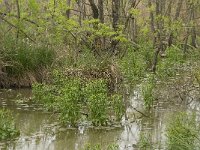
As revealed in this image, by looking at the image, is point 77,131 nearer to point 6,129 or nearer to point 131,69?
point 6,129

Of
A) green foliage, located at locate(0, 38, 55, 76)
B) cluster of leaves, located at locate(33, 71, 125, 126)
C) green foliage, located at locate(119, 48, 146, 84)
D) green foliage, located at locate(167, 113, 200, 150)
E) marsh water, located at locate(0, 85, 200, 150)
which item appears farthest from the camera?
green foliage, located at locate(119, 48, 146, 84)

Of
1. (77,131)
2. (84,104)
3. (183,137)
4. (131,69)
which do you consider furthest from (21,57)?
(183,137)

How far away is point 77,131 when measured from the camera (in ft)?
27.4

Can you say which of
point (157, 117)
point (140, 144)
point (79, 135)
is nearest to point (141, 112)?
point (157, 117)

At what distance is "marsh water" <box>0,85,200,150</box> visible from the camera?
748cm

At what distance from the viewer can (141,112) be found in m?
9.94

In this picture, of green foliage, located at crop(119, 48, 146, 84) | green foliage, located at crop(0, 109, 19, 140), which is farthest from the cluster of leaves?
green foliage, located at crop(119, 48, 146, 84)

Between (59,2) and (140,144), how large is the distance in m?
9.18

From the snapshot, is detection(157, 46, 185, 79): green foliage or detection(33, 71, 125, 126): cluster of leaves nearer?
detection(33, 71, 125, 126): cluster of leaves

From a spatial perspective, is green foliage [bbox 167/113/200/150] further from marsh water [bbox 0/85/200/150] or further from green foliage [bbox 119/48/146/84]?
green foliage [bbox 119/48/146/84]

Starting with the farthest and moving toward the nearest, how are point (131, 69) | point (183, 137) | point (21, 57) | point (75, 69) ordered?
point (131, 69)
point (21, 57)
point (75, 69)
point (183, 137)

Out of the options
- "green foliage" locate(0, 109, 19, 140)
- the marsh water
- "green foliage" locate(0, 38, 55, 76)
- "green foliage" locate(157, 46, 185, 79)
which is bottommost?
the marsh water

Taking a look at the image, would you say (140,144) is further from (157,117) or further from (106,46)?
(106,46)

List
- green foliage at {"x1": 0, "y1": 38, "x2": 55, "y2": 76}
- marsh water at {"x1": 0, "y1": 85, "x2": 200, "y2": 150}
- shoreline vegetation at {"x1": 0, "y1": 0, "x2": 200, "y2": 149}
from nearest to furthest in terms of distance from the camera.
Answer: marsh water at {"x1": 0, "y1": 85, "x2": 200, "y2": 150} → shoreline vegetation at {"x1": 0, "y1": 0, "x2": 200, "y2": 149} → green foliage at {"x1": 0, "y1": 38, "x2": 55, "y2": 76}
